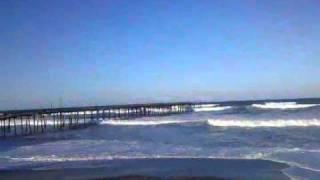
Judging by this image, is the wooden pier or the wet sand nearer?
the wet sand

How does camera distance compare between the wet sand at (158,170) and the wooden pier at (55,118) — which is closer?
the wet sand at (158,170)

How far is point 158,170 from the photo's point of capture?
1370 centimetres

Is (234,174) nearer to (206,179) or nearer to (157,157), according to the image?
(206,179)

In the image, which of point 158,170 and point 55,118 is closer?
point 158,170

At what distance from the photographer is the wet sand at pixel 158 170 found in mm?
12469

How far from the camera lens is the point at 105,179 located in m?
12.1

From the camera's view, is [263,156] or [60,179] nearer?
[60,179]

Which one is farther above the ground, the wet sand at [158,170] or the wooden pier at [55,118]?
the wooden pier at [55,118]

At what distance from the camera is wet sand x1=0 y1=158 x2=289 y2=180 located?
12.5 meters

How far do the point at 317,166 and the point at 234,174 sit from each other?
8.65 ft

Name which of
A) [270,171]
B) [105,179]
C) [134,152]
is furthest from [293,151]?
[105,179]

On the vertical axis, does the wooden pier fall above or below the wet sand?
above

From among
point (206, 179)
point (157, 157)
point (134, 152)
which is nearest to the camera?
point (206, 179)

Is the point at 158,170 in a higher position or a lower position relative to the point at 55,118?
lower
